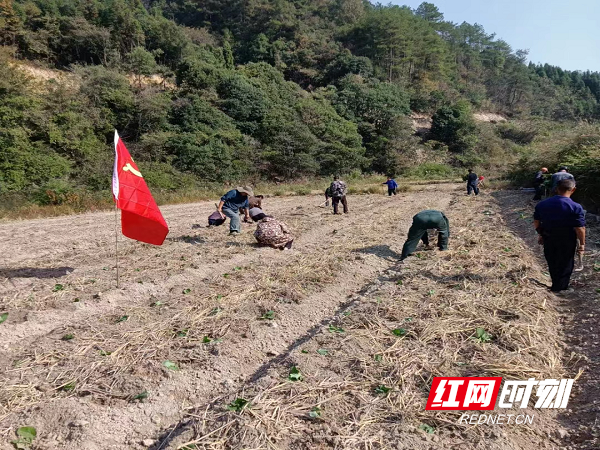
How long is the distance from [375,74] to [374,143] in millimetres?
18715

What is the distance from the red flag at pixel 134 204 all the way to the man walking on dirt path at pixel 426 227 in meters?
4.08

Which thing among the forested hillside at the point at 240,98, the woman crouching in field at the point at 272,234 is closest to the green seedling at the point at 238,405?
the woman crouching in field at the point at 272,234

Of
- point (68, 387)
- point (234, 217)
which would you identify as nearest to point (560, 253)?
point (68, 387)

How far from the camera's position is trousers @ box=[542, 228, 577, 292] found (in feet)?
15.4

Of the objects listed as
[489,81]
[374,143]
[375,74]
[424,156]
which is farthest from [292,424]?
[489,81]

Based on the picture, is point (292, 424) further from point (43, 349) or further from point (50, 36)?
point (50, 36)

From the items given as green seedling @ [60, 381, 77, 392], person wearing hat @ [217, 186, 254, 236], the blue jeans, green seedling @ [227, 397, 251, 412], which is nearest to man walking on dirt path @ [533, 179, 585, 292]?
green seedling @ [227, 397, 251, 412]

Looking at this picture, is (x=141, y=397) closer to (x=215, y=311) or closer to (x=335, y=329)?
(x=215, y=311)

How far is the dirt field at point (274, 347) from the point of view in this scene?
2514 mm

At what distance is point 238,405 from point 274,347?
3.63ft

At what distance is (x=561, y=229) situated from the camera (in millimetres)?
4672

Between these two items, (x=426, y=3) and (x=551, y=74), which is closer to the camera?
(x=426, y=3)

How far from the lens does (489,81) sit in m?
65.8

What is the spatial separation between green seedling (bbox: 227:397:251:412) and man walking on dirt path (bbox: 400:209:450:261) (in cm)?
470
